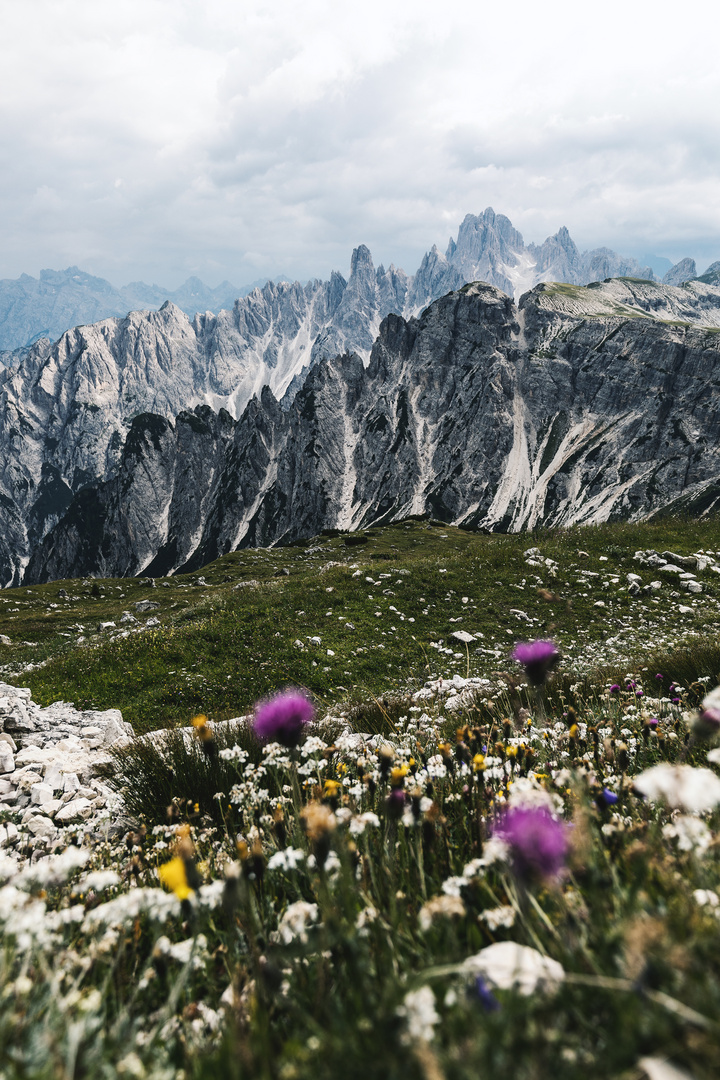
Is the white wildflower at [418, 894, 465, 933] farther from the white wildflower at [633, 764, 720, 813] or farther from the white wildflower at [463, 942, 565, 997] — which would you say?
the white wildflower at [633, 764, 720, 813]

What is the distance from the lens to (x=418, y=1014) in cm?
164

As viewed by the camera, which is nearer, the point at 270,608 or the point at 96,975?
the point at 96,975

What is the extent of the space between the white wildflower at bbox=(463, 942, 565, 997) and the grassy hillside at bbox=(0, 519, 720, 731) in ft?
25.2

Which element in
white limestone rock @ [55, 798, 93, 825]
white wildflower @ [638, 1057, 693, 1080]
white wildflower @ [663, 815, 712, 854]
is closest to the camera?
white wildflower @ [638, 1057, 693, 1080]

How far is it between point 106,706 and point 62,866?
40.6 ft

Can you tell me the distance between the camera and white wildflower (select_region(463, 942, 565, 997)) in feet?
5.71

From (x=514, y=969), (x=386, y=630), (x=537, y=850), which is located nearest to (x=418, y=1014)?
(x=514, y=969)

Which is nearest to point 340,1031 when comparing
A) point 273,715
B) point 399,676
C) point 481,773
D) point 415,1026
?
point 415,1026

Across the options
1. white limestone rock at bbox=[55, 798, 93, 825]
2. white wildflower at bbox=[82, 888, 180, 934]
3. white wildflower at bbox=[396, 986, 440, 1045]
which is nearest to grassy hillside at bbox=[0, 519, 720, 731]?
white limestone rock at bbox=[55, 798, 93, 825]

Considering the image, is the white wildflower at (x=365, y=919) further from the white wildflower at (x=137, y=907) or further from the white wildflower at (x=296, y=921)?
the white wildflower at (x=137, y=907)

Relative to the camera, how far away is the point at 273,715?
318 centimetres

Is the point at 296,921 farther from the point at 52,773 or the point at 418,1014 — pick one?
the point at 52,773

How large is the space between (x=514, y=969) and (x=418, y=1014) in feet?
1.19

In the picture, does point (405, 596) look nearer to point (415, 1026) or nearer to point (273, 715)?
point (273, 715)
